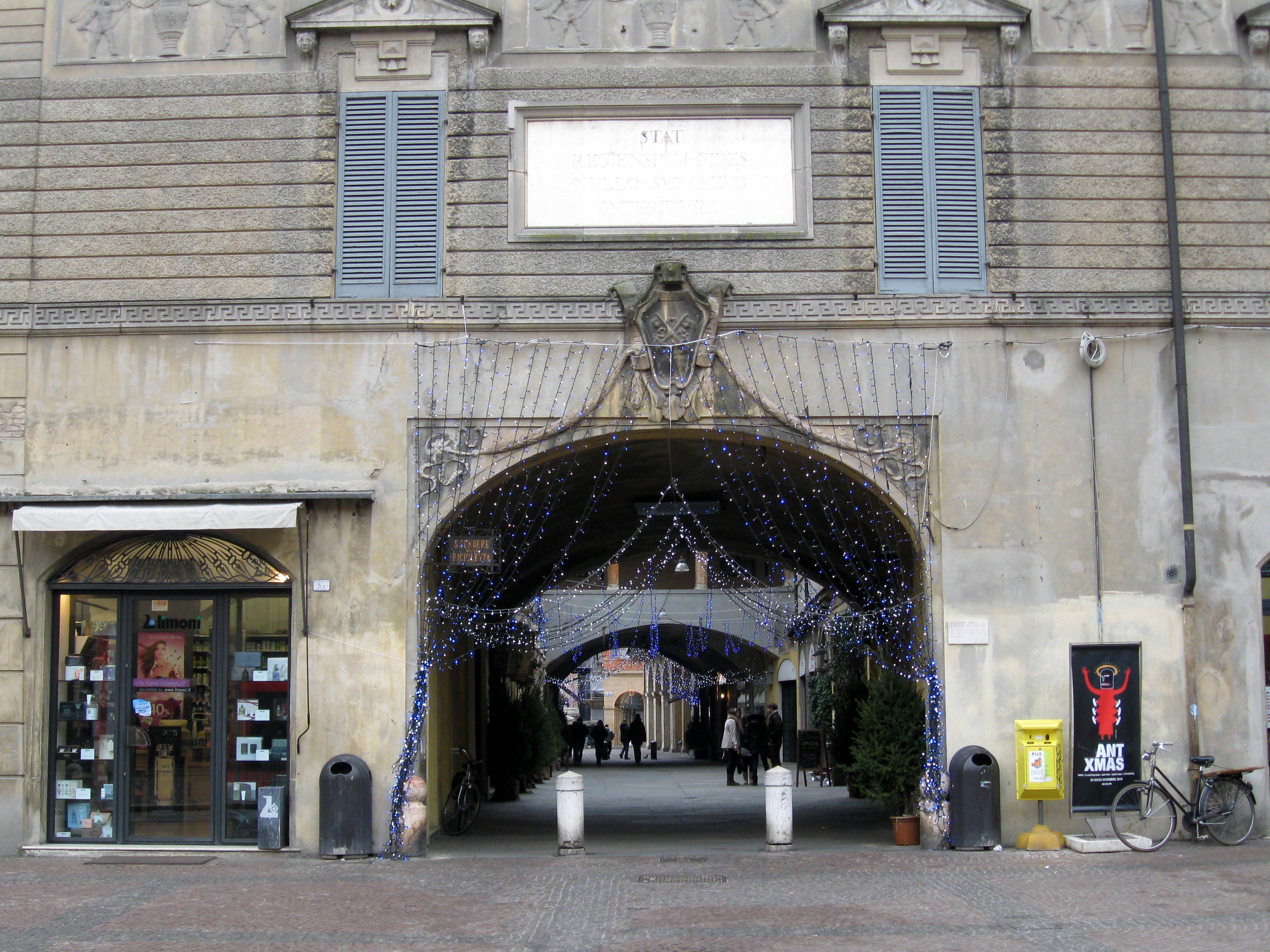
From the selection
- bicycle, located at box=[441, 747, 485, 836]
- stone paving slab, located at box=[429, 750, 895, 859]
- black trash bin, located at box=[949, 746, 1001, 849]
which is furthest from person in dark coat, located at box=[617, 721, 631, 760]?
black trash bin, located at box=[949, 746, 1001, 849]

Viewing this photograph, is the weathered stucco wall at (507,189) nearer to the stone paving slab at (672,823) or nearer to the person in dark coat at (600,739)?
the stone paving slab at (672,823)

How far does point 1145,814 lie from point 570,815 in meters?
5.40

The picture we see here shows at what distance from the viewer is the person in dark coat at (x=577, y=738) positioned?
132 feet

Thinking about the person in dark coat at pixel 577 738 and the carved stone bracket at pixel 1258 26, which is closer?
the carved stone bracket at pixel 1258 26

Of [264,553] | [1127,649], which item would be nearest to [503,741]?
[264,553]

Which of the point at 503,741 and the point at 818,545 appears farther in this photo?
the point at 503,741

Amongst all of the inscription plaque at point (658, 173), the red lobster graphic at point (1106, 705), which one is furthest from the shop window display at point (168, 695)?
the red lobster graphic at point (1106, 705)

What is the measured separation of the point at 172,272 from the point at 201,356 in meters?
0.89

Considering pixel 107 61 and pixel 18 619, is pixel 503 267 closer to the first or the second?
pixel 107 61

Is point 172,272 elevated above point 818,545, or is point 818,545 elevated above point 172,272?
point 172,272

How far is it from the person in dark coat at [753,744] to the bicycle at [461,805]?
10.5 m

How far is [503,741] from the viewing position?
869 inches

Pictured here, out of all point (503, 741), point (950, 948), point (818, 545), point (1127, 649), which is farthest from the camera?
point (503, 741)

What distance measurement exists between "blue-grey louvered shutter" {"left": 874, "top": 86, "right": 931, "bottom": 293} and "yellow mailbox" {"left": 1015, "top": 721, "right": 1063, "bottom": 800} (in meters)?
4.38
